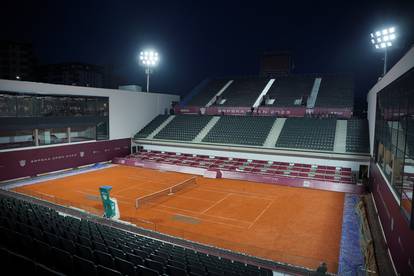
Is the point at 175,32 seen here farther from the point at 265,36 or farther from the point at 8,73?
the point at 8,73

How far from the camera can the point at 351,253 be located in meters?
12.8

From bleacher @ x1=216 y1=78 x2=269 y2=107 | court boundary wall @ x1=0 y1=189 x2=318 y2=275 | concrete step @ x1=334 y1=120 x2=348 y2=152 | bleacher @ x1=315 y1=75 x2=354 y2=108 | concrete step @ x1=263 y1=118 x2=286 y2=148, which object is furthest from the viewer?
bleacher @ x1=216 y1=78 x2=269 y2=107

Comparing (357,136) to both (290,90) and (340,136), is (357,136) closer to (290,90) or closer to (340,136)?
(340,136)

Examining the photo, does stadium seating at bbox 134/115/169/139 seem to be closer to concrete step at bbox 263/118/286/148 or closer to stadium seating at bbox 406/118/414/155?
concrete step at bbox 263/118/286/148

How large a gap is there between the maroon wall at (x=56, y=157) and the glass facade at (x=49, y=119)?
0.99m

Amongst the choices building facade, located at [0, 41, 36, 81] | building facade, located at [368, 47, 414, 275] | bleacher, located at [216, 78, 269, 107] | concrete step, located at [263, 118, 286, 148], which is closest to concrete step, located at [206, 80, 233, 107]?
bleacher, located at [216, 78, 269, 107]

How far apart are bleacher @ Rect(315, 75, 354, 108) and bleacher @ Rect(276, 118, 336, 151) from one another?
3895 mm

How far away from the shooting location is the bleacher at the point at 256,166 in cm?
2658

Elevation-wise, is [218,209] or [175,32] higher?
[175,32]

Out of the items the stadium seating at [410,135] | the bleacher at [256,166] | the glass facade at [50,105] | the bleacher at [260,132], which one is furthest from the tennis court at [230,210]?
the bleacher at [260,132]

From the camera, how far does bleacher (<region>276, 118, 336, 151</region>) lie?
30.1 m

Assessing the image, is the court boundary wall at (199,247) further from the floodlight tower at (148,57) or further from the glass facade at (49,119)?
the floodlight tower at (148,57)

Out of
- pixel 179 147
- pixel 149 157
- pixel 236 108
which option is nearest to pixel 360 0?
pixel 236 108

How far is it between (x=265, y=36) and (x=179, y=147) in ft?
77.5
